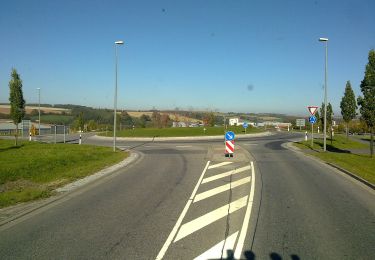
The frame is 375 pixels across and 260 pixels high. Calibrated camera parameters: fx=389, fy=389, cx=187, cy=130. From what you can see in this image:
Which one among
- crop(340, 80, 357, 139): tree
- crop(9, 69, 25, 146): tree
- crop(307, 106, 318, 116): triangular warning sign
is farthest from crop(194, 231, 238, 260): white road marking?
crop(340, 80, 357, 139): tree

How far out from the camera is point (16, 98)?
32750mm

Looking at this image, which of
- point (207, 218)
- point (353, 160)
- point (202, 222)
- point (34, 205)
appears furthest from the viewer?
point (353, 160)

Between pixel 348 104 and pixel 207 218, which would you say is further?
pixel 348 104

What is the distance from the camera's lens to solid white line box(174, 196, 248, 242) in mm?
6934

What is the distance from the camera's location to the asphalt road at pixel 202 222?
19.5 feet

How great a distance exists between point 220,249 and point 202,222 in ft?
5.13

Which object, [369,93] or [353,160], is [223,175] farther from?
[369,93]

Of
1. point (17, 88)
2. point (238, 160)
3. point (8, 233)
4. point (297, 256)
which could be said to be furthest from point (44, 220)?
point (17, 88)

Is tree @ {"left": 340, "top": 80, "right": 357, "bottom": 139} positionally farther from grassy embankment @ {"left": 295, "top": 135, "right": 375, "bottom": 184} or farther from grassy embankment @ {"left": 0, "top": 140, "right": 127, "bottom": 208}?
grassy embankment @ {"left": 0, "top": 140, "right": 127, "bottom": 208}

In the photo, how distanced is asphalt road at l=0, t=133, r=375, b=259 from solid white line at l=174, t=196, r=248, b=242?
0.06 ft

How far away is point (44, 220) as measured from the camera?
7.76m

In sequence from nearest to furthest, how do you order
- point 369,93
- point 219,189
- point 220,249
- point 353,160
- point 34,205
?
point 220,249 < point 34,205 < point 219,189 < point 353,160 < point 369,93

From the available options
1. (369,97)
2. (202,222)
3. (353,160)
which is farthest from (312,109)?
(202,222)

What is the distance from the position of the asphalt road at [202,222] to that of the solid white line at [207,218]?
2cm
